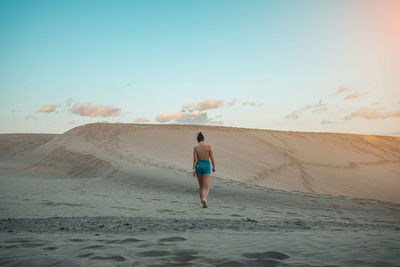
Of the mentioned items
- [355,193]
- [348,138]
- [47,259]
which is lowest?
[355,193]

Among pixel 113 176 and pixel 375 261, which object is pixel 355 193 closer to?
pixel 113 176

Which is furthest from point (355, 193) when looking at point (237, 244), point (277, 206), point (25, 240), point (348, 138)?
point (348, 138)

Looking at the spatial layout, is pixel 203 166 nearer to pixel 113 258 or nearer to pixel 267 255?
pixel 267 255

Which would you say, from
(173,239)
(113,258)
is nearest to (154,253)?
(113,258)

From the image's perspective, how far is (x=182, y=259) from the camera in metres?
2.88

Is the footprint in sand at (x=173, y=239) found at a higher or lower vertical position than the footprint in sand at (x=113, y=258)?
lower

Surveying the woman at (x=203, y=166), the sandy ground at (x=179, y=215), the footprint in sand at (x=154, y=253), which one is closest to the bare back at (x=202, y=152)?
the woman at (x=203, y=166)

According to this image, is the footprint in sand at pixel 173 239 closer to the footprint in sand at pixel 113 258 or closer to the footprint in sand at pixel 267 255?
the footprint in sand at pixel 113 258

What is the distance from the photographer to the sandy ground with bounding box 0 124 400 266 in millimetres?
3018

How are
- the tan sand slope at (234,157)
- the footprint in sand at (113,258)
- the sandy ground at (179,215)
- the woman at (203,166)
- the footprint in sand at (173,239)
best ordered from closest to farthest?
the footprint in sand at (113,258) → the sandy ground at (179,215) → the footprint in sand at (173,239) → the woman at (203,166) → the tan sand slope at (234,157)

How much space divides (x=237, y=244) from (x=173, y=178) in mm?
8169

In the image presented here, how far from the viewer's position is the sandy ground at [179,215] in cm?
302

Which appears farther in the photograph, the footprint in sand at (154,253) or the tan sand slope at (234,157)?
the tan sand slope at (234,157)

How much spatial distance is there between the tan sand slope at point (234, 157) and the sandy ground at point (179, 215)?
0.16 meters
